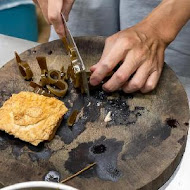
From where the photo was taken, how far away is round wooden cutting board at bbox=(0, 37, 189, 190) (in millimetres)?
951

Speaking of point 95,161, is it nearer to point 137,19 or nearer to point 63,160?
point 63,160

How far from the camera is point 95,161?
981 mm

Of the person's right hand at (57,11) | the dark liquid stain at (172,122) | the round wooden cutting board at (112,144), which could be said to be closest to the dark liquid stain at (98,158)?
the round wooden cutting board at (112,144)

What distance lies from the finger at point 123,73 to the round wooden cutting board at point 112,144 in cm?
5

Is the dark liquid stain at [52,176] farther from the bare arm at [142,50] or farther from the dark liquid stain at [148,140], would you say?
the bare arm at [142,50]

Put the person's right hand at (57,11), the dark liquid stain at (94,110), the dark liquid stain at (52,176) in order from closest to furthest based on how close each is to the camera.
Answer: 1. the dark liquid stain at (52,176)
2. the dark liquid stain at (94,110)
3. the person's right hand at (57,11)

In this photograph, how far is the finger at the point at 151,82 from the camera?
3.66 ft

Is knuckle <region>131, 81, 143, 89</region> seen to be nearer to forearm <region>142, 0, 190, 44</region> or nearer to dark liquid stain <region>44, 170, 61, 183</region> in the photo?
forearm <region>142, 0, 190, 44</region>

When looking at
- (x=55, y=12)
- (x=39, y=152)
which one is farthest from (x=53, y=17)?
(x=39, y=152)

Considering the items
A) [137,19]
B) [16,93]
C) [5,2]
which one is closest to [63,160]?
[16,93]

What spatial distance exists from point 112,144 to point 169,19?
45 cm

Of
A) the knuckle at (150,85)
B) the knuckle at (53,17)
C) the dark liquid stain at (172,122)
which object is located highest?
the knuckle at (53,17)

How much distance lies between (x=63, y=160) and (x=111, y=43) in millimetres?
405

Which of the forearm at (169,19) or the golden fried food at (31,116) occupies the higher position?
the forearm at (169,19)
